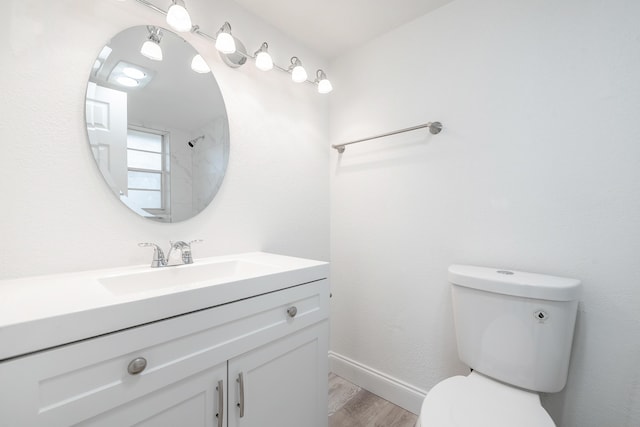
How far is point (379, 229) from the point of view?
1.63m

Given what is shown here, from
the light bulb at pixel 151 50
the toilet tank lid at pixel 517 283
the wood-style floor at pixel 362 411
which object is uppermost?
the light bulb at pixel 151 50

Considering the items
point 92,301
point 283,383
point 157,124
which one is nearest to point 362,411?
point 283,383

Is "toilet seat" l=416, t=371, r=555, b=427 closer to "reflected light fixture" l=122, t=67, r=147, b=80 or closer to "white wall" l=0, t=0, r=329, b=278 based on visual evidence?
"white wall" l=0, t=0, r=329, b=278

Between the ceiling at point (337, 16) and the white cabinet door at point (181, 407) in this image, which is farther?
the ceiling at point (337, 16)

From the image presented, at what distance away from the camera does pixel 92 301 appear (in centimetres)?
62

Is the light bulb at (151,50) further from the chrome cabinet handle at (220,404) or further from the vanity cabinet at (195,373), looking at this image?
the chrome cabinet handle at (220,404)

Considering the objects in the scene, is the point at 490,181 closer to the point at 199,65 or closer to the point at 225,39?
the point at 225,39

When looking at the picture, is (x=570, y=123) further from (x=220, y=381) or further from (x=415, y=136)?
(x=220, y=381)

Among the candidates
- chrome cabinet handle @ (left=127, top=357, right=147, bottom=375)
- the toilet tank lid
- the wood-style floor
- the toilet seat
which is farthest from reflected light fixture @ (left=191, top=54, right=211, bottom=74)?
the wood-style floor

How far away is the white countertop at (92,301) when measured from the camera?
0.52m

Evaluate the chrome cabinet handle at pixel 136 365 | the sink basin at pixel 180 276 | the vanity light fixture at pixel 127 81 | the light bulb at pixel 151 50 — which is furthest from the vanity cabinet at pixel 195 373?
the light bulb at pixel 151 50

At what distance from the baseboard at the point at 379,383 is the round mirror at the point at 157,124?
4.44ft

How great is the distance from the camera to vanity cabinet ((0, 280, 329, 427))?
0.54m

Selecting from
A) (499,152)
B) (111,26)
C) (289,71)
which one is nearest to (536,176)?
(499,152)
